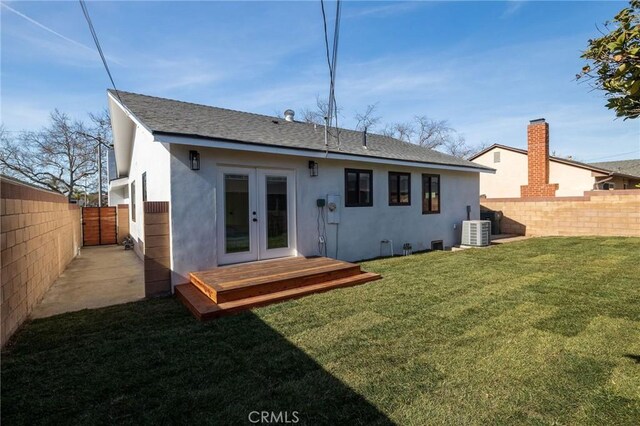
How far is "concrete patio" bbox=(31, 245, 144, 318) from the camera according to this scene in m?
5.25

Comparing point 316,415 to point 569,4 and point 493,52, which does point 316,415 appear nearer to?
point 569,4

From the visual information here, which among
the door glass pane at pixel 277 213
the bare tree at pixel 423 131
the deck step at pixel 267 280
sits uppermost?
the bare tree at pixel 423 131

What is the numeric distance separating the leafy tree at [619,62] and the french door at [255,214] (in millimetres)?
5569

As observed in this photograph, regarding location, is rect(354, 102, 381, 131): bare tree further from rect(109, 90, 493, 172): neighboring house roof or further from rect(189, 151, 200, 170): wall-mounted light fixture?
rect(189, 151, 200, 170): wall-mounted light fixture

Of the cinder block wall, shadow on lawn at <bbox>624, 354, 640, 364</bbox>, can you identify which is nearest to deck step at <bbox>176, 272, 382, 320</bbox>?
the cinder block wall

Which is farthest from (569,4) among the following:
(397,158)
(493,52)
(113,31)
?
(113,31)

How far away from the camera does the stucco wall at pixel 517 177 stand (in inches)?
675

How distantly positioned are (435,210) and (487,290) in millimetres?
5632

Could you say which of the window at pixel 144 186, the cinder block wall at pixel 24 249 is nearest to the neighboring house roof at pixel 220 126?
the window at pixel 144 186

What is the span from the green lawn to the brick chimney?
10834 mm

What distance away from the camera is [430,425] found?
7.41ft

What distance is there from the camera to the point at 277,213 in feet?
23.3

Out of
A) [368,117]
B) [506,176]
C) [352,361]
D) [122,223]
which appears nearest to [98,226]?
[122,223]

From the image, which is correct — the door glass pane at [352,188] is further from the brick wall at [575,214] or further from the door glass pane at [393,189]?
the brick wall at [575,214]
